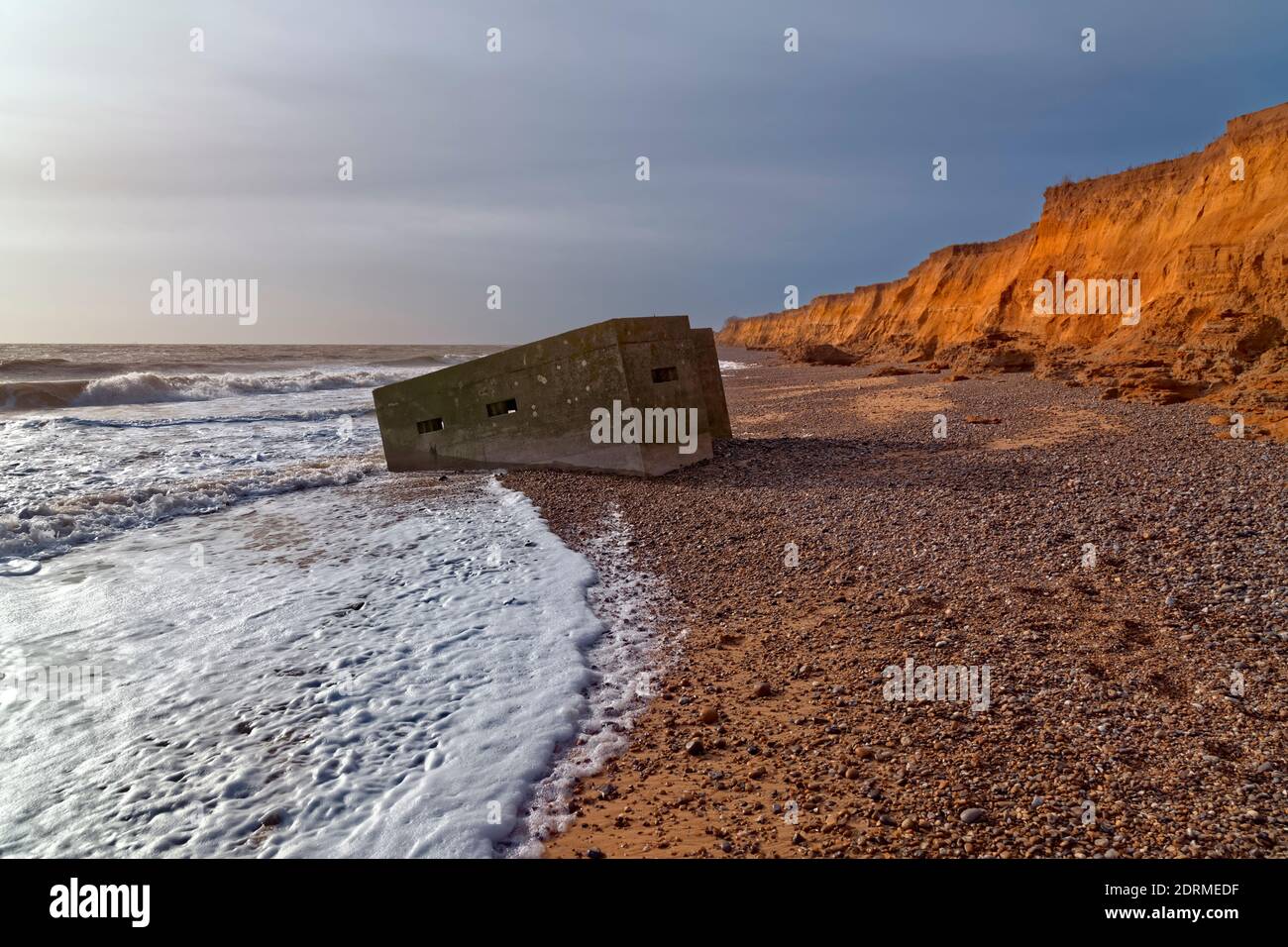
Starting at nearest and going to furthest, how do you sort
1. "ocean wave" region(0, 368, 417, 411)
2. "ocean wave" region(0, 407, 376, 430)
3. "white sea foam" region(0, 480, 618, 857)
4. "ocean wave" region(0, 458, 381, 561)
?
"white sea foam" region(0, 480, 618, 857), "ocean wave" region(0, 458, 381, 561), "ocean wave" region(0, 407, 376, 430), "ocean wave" region(0, 368, 417, 411)

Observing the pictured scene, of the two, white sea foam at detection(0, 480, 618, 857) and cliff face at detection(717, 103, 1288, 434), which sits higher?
cliff face at detection(717, 103, 1288, 434)

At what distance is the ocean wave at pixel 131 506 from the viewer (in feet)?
30.9

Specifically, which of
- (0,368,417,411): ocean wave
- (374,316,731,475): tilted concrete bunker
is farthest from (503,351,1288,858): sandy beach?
(0,368,417,411): ocean wave

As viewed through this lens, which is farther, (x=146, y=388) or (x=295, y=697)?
(x=146, y=388)

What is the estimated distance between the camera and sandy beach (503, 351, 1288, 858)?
3.43 m

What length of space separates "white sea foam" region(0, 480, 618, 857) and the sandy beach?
0.83 meters

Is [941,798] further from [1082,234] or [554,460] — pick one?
[1082,234]

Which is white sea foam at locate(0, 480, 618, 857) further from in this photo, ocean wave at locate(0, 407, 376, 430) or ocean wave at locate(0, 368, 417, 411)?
ocean wave at locate(0, 368, 417, 411)

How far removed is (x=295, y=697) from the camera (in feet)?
17.1

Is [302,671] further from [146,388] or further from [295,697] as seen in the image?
[146,388]

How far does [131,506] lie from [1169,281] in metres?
30.5

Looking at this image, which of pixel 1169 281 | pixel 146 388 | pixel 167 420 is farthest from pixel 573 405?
pixel 146 388

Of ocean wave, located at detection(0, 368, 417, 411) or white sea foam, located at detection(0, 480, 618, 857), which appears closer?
white sea foam, located at detection(0, 480, 618, 857)
